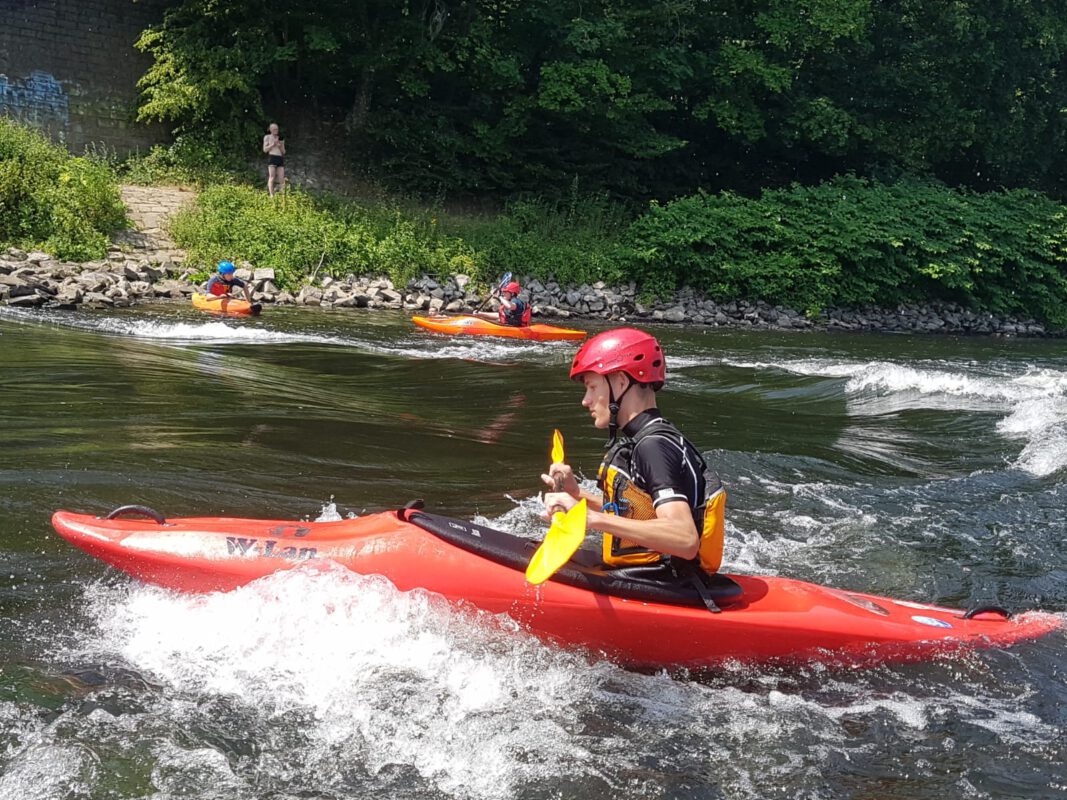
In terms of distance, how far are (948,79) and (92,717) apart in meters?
24.0

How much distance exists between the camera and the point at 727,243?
1894cm

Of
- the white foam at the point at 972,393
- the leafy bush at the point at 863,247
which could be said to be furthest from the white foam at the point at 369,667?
the leafy bush at the point at 863,247

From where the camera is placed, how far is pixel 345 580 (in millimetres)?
3949

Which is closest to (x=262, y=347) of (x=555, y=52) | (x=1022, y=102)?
(x=555, y=52)

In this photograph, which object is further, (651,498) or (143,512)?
(143,512)

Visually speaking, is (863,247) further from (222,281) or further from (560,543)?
(560,543)

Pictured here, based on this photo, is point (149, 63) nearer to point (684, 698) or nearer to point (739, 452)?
point (739, 452)

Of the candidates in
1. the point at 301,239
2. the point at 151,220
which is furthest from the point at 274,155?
the point at 151,220

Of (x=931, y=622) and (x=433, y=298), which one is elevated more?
(x=433, y=298)

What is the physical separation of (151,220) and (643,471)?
15.5 metres

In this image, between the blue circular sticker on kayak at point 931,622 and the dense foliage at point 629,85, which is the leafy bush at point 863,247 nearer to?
the dense foliage at point 629,85

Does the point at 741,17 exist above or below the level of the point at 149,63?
above

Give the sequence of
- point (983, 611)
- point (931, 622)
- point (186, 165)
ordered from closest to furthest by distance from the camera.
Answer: point (931, 622)
point (983, 611)
point (186, 165)

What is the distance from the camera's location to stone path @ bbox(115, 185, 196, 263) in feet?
52.8
